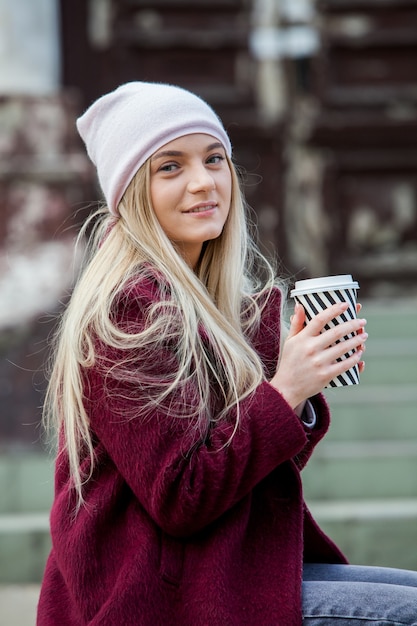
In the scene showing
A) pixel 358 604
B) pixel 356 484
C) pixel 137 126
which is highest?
pixel 137 126

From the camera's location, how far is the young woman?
5.35 feet

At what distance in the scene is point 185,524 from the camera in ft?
5.33

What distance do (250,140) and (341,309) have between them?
12.3ft

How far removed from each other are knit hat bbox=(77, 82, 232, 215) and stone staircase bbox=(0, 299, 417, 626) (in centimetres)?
162

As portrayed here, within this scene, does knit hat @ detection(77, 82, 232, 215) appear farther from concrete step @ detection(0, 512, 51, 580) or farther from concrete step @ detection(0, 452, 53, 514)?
concrete step @ detection(0, 452, 53, 514)

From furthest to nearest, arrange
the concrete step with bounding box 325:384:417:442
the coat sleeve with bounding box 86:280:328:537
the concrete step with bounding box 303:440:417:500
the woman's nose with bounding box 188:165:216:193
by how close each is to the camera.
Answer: the concrete step with bounding box 325:384:417:442 → the concrete step with bounding box 303:440:417:500 → the woman's nose with bounding box 188:165:216:193 → the coat sleeve with bounding box 86:280:328:537

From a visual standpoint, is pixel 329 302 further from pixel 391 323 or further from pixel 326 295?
pixel 391 323

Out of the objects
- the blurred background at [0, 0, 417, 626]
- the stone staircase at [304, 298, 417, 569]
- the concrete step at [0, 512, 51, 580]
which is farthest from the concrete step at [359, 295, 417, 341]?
the concrete step at [0, 512, 51, 580]

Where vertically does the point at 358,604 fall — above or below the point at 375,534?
above

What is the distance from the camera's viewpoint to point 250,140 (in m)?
5.33

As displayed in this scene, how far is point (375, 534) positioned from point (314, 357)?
5.91 feet

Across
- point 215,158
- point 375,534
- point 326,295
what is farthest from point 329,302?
point 375,534

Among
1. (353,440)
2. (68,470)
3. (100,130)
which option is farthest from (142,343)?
(353,440)

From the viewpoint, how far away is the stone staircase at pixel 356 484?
3.33 meters
